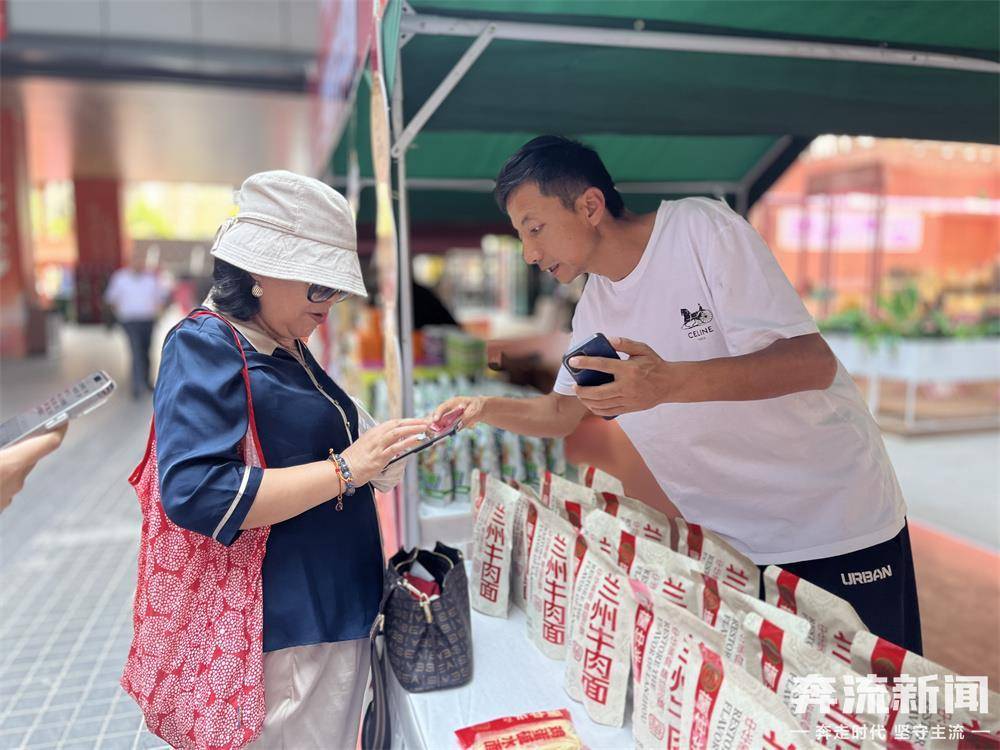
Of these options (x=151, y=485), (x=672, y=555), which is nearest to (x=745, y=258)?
(x=672, y=555)

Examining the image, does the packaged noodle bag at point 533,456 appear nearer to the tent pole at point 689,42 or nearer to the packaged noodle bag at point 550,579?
the packaged noodle bag at point 550,579

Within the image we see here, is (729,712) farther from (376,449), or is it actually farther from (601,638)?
(376,449)

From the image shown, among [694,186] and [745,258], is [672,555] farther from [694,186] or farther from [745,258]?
[694,186]


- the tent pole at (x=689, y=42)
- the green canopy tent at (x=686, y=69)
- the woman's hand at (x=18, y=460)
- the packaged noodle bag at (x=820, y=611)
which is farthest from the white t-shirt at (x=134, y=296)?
the packaged noodle bag at (x=820, y=611)

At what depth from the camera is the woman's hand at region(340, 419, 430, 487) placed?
Result: 1226 millimetres

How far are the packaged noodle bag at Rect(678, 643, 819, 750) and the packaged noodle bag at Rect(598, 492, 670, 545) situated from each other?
0.45m

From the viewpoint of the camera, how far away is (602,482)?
1726 millimetres

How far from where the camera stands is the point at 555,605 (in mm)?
1501

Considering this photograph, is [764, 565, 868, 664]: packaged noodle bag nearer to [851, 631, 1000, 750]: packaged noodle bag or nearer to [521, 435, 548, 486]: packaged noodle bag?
[851, 631, 1000, 750]: packaged noodle bag

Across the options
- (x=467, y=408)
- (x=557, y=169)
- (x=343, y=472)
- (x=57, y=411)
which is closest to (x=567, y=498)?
(x=467, y=408)

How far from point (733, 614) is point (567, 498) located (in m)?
0.61

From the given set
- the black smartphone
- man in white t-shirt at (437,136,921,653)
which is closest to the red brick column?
man in white t-shirt at (437,136,921,653)

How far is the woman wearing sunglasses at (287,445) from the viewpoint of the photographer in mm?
1133

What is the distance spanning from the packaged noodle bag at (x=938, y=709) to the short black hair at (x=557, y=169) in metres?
0.97
